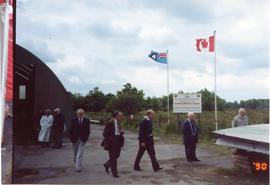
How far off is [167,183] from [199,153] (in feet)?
5.05

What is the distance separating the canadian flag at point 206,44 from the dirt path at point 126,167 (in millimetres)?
1824

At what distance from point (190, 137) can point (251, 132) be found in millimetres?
1813

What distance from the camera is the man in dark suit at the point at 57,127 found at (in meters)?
9.19

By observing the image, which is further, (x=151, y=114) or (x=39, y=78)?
(x=39, y=78)

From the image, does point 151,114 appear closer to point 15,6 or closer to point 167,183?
point 167,183

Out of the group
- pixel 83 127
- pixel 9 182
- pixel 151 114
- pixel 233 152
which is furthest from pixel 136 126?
pixel 9 182

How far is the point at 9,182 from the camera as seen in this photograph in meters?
7.62

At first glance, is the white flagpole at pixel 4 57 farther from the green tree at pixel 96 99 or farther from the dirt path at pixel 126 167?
the green tree at pixel 96 99

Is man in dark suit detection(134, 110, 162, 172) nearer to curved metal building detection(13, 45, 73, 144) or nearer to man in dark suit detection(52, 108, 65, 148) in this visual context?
curved metal building detection(13, 45, 73, 144)

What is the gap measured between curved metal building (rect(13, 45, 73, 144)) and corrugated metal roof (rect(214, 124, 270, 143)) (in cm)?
281

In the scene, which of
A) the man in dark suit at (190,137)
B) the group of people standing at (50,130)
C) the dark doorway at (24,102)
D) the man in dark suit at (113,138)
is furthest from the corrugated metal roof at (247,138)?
the dark doorway at (24,102)

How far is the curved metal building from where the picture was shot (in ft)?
26.8

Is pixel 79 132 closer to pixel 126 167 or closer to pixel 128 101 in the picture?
pixel 126 167

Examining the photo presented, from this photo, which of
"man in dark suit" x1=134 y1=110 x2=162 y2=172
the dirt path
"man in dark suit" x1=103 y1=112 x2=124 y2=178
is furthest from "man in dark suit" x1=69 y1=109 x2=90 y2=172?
"man in dark suit" x1=134 y1=110 x2=162 y2=172
